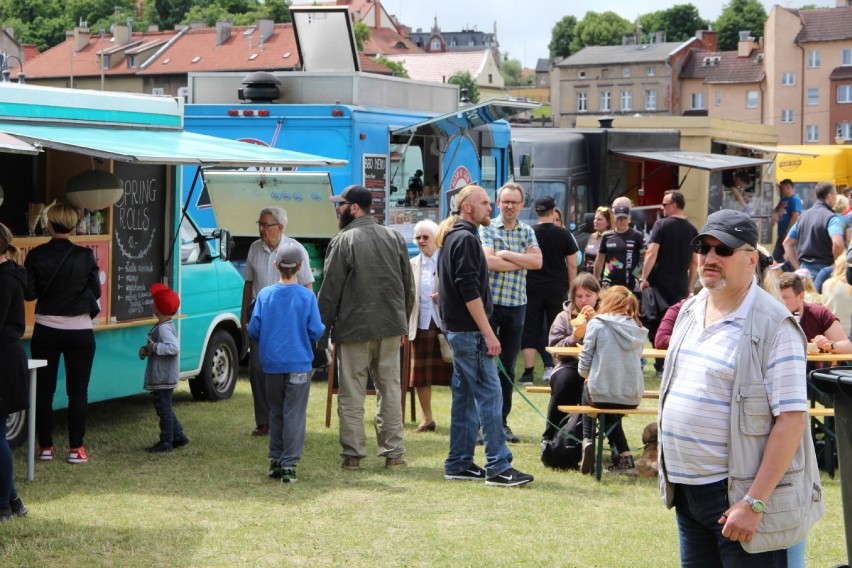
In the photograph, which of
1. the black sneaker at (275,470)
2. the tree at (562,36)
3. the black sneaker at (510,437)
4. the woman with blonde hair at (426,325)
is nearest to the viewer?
the black sneaker at (275,470)

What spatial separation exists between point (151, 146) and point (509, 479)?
317 centimetres

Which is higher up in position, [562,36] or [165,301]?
[562,36]

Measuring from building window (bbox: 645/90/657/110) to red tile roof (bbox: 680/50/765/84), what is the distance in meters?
3.97

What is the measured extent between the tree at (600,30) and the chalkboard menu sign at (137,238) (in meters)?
131

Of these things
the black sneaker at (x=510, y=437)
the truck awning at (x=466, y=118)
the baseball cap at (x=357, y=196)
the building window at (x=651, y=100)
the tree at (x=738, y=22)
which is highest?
the tree at (x=738, y=22)

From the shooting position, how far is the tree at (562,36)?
494ft

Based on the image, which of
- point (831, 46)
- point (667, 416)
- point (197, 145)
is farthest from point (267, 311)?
point (831, 46)

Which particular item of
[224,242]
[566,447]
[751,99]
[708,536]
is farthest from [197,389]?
[751,99]

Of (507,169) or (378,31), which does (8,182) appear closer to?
(507,169)

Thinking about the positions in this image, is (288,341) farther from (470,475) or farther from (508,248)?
(508,248)

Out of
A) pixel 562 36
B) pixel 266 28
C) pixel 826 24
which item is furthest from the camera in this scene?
pixel 562 36

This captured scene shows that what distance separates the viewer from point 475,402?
26.6 feet

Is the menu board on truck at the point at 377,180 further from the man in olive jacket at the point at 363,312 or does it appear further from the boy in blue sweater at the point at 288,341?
the boy in blue sweater at the point at 288,341

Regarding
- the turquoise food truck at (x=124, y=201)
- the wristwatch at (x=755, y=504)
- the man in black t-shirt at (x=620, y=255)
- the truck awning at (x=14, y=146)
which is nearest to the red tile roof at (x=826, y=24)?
the man in black t-shirt at (x=620, y=255)
